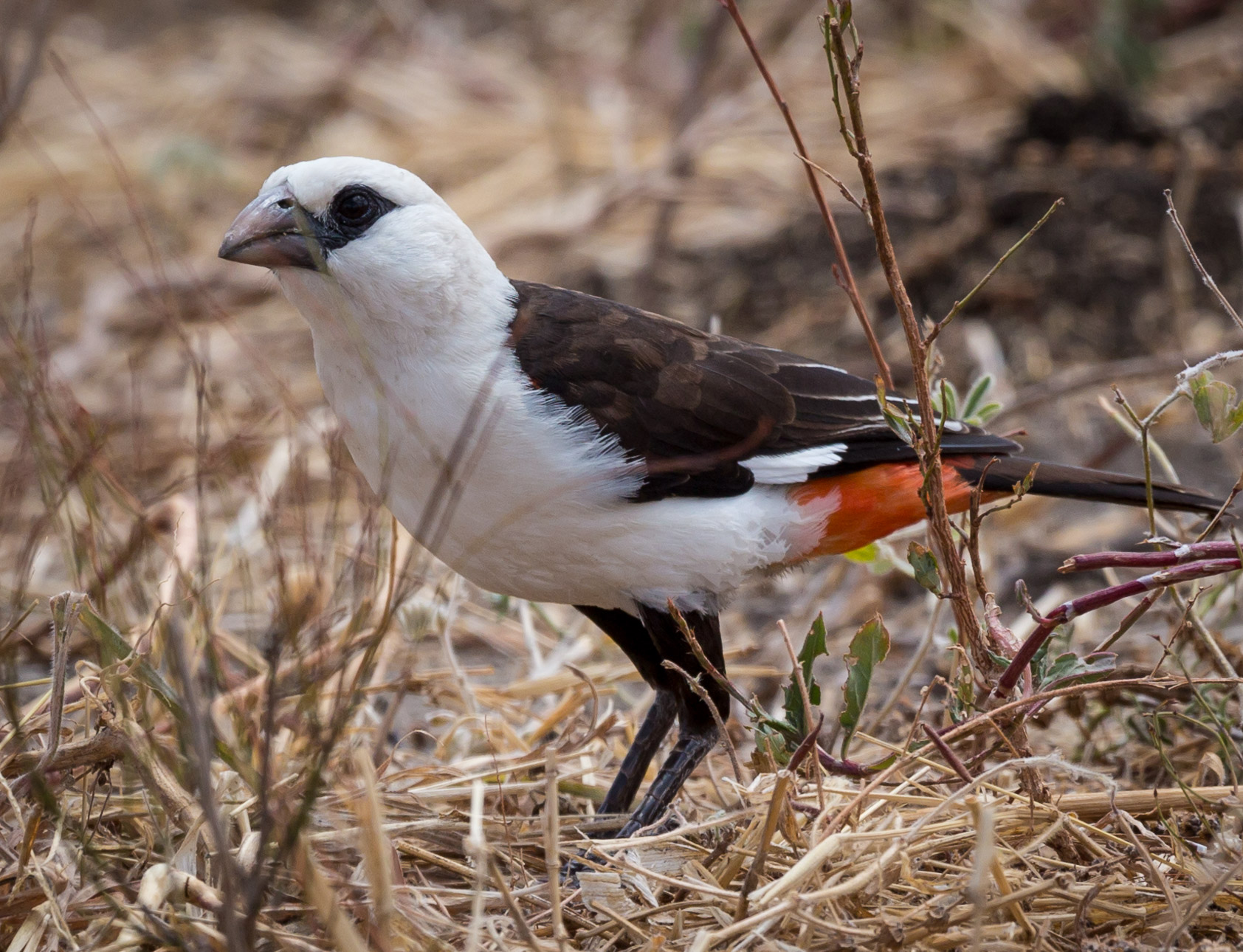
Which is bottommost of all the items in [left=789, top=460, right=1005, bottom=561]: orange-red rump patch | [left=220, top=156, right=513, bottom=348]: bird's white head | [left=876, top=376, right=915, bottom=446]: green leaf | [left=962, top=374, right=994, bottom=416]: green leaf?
[left=789, top=460, right=1005, bottom=561]: orange-red rump patch

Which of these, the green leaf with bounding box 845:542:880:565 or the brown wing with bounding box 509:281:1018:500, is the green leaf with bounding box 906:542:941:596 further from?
the green leaf with bounding box 845:542:880:565

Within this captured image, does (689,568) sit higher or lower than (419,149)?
lower

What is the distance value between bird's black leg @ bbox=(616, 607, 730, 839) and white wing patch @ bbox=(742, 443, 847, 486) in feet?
1.02

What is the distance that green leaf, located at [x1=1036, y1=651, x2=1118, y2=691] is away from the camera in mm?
2215

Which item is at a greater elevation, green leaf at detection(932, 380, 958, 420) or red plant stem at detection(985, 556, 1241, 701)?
green leaf at detection(932, 380, 958, 420)

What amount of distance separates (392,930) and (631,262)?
16.1 feet

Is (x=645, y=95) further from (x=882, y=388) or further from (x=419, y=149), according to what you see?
(x=882, y=388)

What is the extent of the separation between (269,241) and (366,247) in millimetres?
180

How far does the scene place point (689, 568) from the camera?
2.58 m

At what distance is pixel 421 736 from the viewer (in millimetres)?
3514

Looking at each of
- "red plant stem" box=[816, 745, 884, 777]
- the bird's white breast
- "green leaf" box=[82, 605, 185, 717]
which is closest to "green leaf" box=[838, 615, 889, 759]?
"red plant stem" box=[816, 745, 884, 777]

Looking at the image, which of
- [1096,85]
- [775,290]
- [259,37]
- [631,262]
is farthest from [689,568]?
[259,37]

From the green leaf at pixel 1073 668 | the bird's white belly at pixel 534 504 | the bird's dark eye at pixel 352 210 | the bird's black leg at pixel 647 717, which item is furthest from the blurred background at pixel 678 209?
the green leaf at pixel 1073 668

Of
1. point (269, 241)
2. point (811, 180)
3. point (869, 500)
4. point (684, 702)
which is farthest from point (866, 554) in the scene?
point (269, 241)
